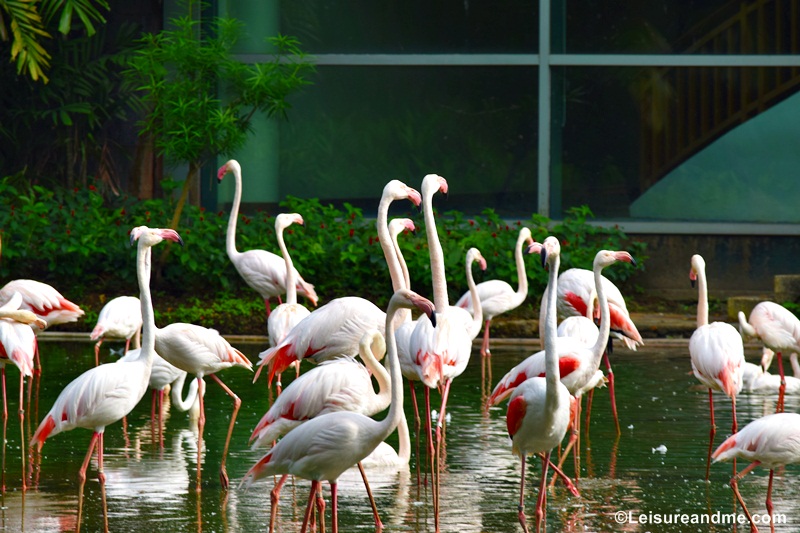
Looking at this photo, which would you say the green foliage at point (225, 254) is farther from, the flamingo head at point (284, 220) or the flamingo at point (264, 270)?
the flamingo head at point (284, 220)

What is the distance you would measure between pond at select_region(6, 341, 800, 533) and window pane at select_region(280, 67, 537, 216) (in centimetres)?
661

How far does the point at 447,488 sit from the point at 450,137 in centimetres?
943

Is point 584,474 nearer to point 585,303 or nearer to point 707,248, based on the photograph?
point 585,303

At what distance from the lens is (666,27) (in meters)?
14.6

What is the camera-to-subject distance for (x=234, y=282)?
1305 cm

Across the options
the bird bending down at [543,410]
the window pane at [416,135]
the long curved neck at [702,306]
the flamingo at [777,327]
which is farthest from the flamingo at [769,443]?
the window pane at [416,135]

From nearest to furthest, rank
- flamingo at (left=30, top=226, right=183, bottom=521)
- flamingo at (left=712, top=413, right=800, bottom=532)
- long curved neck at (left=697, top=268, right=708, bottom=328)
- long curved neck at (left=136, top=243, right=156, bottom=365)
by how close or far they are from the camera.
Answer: flamingo at (left=712, top=413, right=800, bottom=532) → flamingo at (left=30, top=226, right=183, bottom=521) → long curved neck at (left=136, top=243, right=156, bottom=365) → long curved neck at (left=697, top=268, right=708, bottom=328)

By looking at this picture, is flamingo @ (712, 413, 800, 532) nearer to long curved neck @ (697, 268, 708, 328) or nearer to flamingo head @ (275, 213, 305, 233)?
long curved neck @ (697, 268, 708, 328)

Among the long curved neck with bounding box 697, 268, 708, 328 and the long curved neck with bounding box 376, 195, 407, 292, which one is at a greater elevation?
the long curved neck with bounding box 376, 195, 407, 292

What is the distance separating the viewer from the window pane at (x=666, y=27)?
14.5m

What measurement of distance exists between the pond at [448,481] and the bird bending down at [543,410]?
0.38m

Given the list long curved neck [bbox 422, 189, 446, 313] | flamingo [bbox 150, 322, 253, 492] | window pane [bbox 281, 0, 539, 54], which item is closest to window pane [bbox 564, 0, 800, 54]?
window pane [bbox 281, 0, 539, 54]

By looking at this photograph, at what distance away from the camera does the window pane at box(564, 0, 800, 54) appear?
14469 mm

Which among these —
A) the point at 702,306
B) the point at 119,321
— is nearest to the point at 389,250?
the point at 702,306
